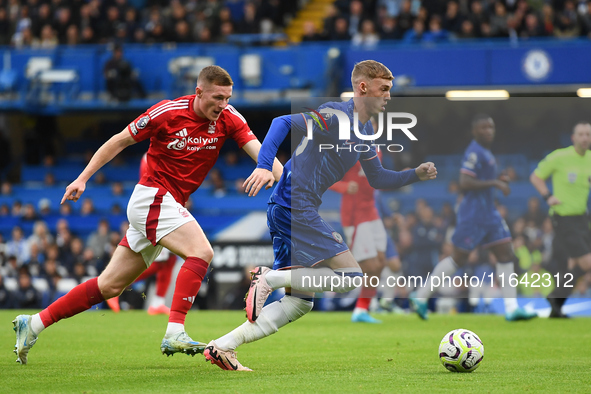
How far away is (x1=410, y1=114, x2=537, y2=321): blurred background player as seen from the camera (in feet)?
32.3

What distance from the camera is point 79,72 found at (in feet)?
66.2

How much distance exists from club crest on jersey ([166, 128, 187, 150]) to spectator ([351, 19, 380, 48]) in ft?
40.9

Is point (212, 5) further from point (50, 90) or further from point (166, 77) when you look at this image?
point (50, 90)

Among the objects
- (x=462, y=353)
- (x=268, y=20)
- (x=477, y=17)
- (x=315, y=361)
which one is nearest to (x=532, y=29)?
(x=477, y=17)

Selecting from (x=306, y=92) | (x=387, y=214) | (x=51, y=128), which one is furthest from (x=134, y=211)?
(x=51, y=128)

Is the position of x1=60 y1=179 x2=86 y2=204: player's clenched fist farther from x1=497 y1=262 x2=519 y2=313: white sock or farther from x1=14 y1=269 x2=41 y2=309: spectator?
x1=14 y1=269 x2=41 y2=309: spectator

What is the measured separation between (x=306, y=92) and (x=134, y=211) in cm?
1251

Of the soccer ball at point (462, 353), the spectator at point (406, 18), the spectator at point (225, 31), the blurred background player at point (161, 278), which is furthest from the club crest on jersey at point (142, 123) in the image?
the spectator at point (225, 31)

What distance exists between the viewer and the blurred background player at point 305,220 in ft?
19.0

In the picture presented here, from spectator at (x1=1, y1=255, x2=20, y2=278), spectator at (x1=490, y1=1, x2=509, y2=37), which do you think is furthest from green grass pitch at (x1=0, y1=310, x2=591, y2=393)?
spectator at (x1=490, y1=1, x2=509, y2=37)

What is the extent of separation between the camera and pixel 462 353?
5.65 m

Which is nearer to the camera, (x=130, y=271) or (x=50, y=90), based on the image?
(x=130, y=271)

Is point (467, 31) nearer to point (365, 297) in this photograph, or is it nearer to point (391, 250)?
point (365, 297)

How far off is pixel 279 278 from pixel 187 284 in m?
0.70
